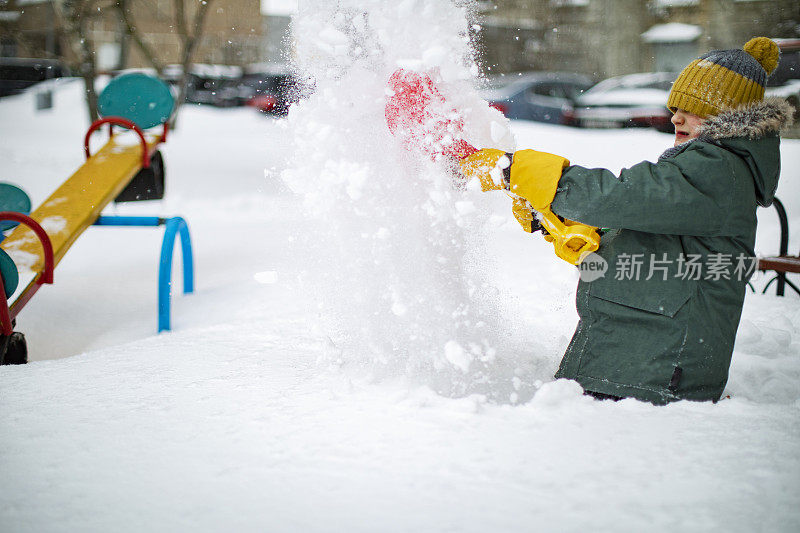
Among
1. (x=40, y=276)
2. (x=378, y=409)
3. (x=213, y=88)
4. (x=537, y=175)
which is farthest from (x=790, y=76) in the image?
(x=213, y=88)

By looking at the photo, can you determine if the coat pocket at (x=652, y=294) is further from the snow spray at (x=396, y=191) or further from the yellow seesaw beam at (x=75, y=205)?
the yellow seesaw beam at (x=75, y=205)

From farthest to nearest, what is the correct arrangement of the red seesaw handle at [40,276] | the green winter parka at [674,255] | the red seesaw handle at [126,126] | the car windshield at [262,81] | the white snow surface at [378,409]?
the car windshield at [262,81]
the red seesaw handle at [126,126]
the red seesaw handle at [40,276]
the green winter parka at [674,255]
the white snow surface at [378,409]

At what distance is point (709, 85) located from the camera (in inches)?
77.5

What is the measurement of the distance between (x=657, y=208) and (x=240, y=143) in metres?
12.5

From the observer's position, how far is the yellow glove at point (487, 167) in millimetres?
1805


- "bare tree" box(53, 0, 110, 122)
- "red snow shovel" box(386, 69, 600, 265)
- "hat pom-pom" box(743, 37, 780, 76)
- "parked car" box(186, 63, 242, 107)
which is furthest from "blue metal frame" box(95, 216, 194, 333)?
"parked car" box(186, 63, 242, 107)

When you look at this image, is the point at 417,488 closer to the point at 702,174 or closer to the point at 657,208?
the point at 657,208

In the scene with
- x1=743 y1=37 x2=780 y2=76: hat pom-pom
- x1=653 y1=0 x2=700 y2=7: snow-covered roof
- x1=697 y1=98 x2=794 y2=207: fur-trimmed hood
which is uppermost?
x1=653 y1=0 x2=700 y2=7: snow-covered roof

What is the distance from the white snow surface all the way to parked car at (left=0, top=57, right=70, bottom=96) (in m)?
19.2

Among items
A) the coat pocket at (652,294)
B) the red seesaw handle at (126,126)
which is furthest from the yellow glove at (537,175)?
the red seesaw handle at (126,126)

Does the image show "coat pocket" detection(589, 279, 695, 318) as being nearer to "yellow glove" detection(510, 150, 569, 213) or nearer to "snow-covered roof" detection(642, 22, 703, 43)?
"yellow glove" detection(510, 150, 569, 213)

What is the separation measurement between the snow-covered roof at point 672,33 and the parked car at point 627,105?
946mm

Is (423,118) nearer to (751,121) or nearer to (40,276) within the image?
(751,121)

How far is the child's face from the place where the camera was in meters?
2.02
